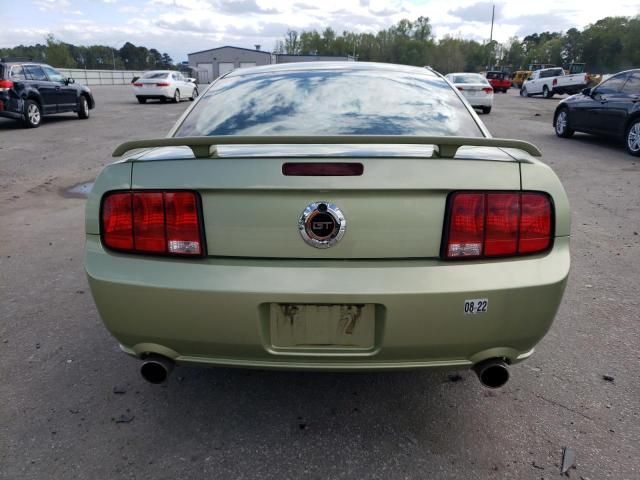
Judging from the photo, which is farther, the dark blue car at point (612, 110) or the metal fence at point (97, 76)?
the metal fence at point (97, 76)

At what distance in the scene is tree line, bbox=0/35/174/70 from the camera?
80062 mm

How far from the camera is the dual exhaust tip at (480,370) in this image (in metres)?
2.07

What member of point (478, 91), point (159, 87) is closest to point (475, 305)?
point (478, 91)

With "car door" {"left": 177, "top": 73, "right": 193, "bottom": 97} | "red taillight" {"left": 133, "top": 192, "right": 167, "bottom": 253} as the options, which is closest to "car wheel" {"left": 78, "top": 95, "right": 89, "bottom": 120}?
"car door" {"left": 177, "top": 73, "right": 193, "bottom": 97}

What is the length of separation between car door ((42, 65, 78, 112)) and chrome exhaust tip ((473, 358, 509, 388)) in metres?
15.4

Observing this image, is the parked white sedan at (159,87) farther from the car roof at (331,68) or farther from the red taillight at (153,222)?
the red taillight at (153,222)

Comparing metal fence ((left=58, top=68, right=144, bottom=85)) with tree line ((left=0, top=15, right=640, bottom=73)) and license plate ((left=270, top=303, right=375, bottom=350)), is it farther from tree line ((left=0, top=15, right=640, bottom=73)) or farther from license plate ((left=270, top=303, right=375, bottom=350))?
license plate ((left=270, top=303, right=375, bottom=350))

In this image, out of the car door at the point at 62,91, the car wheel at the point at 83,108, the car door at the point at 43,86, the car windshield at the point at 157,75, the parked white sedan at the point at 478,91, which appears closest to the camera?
the car door at the point at 43,86

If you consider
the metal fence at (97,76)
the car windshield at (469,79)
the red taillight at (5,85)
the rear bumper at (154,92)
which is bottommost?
the rear bumper at (154,92)

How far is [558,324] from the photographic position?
3.41 meters

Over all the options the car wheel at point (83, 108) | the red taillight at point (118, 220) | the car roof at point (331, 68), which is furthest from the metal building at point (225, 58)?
the red taillight at point (118, 220)

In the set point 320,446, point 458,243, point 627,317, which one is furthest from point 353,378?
point 627,317

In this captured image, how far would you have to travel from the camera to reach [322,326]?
1.96 metres

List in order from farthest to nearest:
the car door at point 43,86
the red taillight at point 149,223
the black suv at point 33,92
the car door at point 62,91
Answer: the car door at point 62,91 < the car door at point 43,86 < the black suv at point 33,92 < the red taillight at point 149,223
